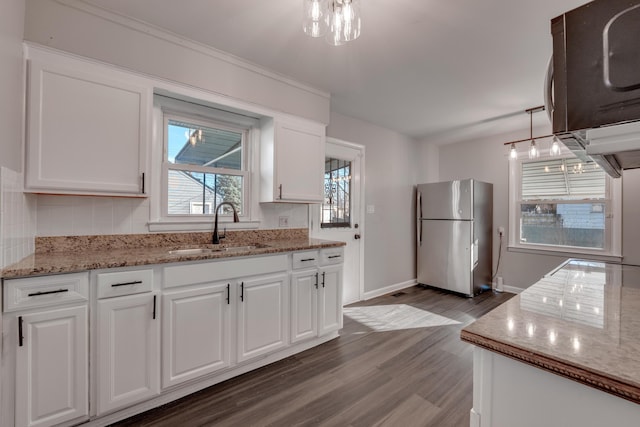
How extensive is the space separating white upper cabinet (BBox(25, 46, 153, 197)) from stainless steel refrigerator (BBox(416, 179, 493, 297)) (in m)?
3.74

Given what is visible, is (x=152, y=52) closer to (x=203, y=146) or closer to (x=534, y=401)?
(x=203, y=146)

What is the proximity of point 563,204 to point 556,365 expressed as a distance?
13.6 ft

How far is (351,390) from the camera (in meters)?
1.92

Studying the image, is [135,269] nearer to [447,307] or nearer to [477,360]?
[477,360]

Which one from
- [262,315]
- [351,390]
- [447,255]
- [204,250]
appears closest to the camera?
[351,390]

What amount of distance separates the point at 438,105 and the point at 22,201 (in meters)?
3.71

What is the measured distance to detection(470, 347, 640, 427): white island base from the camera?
60cm

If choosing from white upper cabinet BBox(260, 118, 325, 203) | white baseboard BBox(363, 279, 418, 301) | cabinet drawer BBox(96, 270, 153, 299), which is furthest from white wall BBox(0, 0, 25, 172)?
white baseboard BBox(363, 279, 418, 301)

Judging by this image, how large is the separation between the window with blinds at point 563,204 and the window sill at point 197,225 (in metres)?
3.83

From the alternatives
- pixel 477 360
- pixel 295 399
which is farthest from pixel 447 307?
pixel 477 360

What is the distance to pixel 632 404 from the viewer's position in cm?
57

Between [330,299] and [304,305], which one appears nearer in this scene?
[304,305]

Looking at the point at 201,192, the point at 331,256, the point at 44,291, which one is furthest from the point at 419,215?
the point at 44,291

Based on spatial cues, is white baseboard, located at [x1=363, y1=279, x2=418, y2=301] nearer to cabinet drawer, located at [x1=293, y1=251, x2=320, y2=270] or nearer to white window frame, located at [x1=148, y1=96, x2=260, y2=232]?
cabinet drawer, located at [x1=293, y1=251, x2=320, y2=270]
